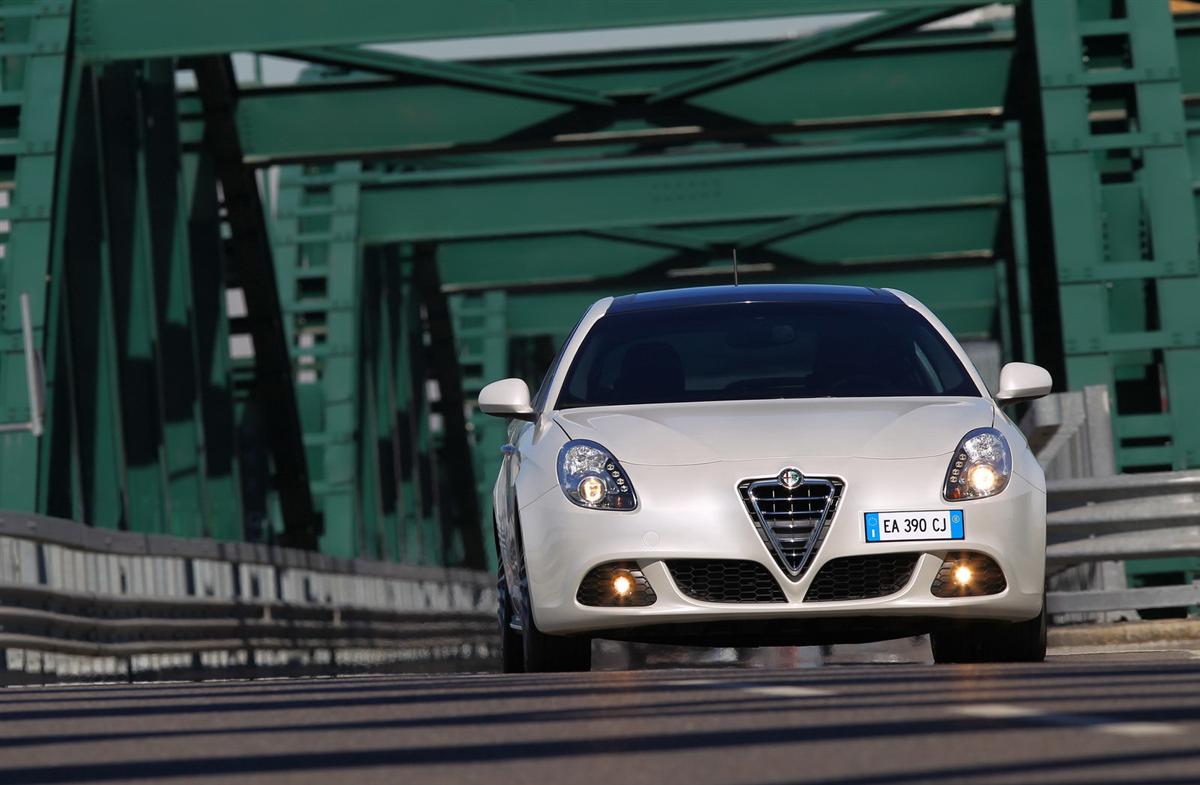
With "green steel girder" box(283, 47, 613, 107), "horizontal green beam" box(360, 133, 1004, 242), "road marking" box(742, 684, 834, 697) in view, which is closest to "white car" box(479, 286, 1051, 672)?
"road marking" box(742, 684, 834, 697)

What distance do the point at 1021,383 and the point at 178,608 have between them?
695 centimetres

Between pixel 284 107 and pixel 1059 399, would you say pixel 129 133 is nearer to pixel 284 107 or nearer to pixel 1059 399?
pixel 284 107

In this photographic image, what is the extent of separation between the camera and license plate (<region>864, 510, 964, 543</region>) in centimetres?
830

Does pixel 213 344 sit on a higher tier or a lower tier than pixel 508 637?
higher

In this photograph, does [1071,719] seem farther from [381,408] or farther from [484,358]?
[484,358]

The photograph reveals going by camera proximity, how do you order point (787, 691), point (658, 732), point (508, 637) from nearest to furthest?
point (658, 732) < point (787, 691) < point (508, 637)

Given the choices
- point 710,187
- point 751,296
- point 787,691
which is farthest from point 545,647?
point 710,187

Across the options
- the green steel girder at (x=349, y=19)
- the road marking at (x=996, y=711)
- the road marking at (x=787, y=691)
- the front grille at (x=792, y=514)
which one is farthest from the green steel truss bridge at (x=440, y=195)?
the road marking at (x=996, y=711)

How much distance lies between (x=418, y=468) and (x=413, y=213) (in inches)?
264

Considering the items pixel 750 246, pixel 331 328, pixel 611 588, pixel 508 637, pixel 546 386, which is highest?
pixel 750 246

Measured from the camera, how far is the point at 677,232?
30.3 meters

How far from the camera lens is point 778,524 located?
8312 millimetres

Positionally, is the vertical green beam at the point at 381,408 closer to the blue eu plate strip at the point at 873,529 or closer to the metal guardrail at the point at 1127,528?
the metal guardrail at the point at 1127,528

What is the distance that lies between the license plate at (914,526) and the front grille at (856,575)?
3.0 inches
